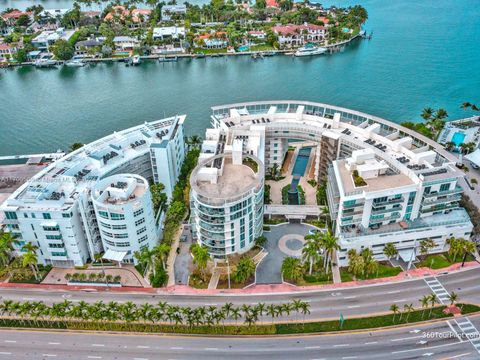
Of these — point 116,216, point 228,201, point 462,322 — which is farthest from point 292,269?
point 116,216

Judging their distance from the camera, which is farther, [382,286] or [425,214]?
[425,214]

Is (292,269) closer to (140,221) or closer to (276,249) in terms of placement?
(276,249)

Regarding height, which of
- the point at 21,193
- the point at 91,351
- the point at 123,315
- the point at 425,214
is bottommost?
the point at 91,351

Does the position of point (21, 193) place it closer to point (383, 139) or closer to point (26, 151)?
point (26, 151)

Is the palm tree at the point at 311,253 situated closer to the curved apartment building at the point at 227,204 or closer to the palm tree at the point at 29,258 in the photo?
the curved apartment building at the point at 227,204

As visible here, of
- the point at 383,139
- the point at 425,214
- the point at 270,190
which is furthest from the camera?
the point at 270,190

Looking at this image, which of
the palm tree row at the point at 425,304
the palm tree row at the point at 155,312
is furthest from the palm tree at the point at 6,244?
the palm tree row at the point at 425,304

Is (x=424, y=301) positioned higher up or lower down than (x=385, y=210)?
lower down

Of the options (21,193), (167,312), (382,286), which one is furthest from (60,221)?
(382,286)
